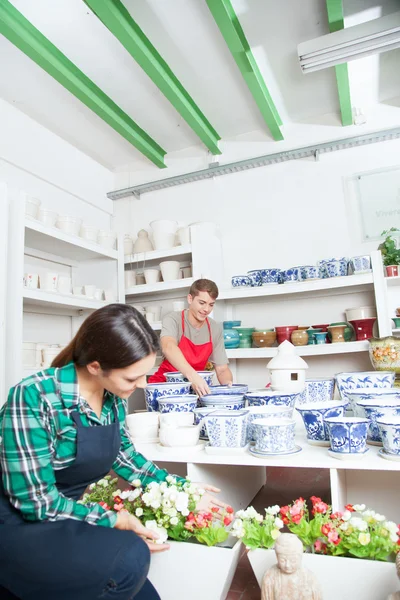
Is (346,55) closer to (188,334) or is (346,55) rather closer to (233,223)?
(233,223)

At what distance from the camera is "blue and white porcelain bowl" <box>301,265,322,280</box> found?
3453 mm

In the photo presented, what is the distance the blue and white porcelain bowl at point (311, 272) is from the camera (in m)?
3.45

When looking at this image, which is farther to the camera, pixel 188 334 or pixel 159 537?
pixel 188 334

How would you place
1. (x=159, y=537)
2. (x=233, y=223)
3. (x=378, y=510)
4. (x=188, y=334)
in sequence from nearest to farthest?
(x=159, y=537) → (x=378, y=510) → (x=188, y=334) → (x=233, y=223)

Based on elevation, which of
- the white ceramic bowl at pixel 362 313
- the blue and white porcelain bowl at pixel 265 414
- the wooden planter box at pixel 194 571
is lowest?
the wooden planter box at pixel 194 571

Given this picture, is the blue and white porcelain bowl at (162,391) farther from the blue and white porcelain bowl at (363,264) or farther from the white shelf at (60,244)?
the blue and white porcelain bowl at (363,264)

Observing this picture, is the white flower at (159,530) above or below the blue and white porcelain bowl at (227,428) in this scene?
below

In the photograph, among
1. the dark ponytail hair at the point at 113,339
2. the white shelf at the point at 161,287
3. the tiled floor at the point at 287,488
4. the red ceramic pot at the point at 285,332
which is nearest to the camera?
the dark ponytail hair at the point at 113,339

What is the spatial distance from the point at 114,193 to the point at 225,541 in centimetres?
399

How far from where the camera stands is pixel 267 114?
366 cm

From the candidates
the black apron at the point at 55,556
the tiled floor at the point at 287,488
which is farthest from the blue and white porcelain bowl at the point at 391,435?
the black apron at the point at 55,556

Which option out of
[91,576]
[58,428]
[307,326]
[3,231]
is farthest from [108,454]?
[307,326]

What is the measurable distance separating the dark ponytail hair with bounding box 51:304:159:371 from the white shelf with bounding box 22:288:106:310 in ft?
6.35

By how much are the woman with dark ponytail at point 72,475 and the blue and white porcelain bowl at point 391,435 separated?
0.69 m
